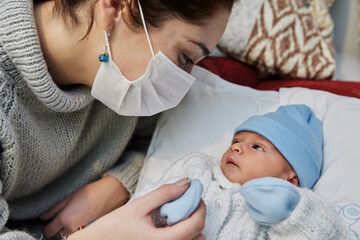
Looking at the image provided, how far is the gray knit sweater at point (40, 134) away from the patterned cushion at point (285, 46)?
68 centimetres

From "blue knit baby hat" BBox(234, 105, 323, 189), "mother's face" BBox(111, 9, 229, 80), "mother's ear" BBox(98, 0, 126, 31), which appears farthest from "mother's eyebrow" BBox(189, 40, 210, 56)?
"blue knit baby hat" BBox(234, 105, 323, 189)

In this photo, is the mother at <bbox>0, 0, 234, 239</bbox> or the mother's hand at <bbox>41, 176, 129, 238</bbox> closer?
the mother at <bbox>0, 0, 234, 239</bbox>

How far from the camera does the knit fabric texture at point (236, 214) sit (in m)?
0.91

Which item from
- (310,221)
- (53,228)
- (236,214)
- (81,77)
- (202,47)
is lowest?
(53,228)

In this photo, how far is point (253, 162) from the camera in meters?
1.16

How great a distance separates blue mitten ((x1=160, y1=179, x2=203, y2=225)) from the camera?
88 cm

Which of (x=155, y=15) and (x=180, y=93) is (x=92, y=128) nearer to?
(x=180, y=93)

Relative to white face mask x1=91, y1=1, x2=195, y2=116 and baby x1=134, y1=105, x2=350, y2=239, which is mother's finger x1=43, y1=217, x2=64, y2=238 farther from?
white face mask x1=91, y1=1, x2=195, y2=116

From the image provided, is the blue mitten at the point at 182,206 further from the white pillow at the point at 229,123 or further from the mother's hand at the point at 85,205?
the mother's hand at the point at 85,205

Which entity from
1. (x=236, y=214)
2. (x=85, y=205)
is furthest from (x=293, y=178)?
(x=85, y=205)

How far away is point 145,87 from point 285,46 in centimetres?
87

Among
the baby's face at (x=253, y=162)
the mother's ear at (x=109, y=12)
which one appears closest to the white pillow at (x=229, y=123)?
the baby's face at (x=253, y=162)

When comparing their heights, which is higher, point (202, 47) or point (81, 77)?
point (202, 47)

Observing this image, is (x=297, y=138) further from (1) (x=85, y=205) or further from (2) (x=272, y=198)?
(1) (x=85, y=205)
